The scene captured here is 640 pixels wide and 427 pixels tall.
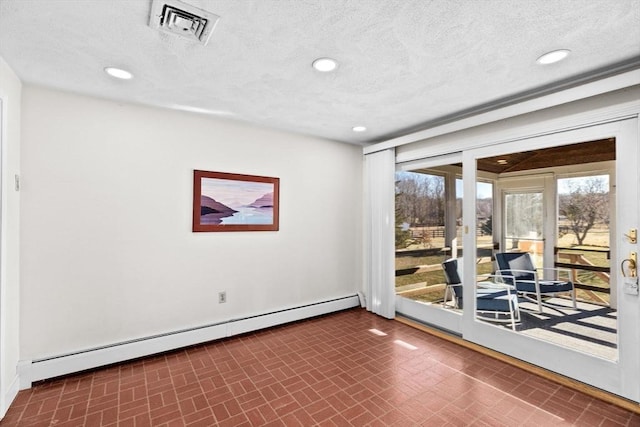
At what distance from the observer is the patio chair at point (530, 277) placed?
8.94 ft

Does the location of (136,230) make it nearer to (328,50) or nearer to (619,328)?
(328,50)

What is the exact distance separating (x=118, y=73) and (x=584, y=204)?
413 centimetres

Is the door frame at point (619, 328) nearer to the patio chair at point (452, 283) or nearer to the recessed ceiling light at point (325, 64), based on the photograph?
the patio chair at point (452, 283)

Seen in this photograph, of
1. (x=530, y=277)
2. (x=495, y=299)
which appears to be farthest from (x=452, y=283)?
(x=530, y=277)

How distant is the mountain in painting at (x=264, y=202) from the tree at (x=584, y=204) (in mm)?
3116

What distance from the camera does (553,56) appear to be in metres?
Result: 2.10

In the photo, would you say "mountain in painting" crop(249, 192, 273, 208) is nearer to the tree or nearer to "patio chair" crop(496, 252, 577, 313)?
"patio chair" crop(496, 252, 577, 313)

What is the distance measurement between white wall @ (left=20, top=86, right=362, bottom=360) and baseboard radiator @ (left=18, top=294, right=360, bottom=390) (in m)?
0.08

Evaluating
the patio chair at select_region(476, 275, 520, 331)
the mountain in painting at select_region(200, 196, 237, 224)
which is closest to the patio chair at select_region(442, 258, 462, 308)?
the patio chair at select_region(476, 275, 520, 331)

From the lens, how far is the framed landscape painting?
11.0 feet

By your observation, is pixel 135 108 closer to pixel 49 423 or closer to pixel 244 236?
pixel 244 236

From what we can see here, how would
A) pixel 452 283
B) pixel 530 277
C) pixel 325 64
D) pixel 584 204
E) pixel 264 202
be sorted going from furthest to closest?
1. pixel 264 202
2. pixel 452 283
3. pixel 530 277
4. pixel 584 204
5. pixel 325 64

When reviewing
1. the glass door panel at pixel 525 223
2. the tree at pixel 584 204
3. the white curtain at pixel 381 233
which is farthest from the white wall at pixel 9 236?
the tree at pixel 584 204

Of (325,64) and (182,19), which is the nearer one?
(182,19)
